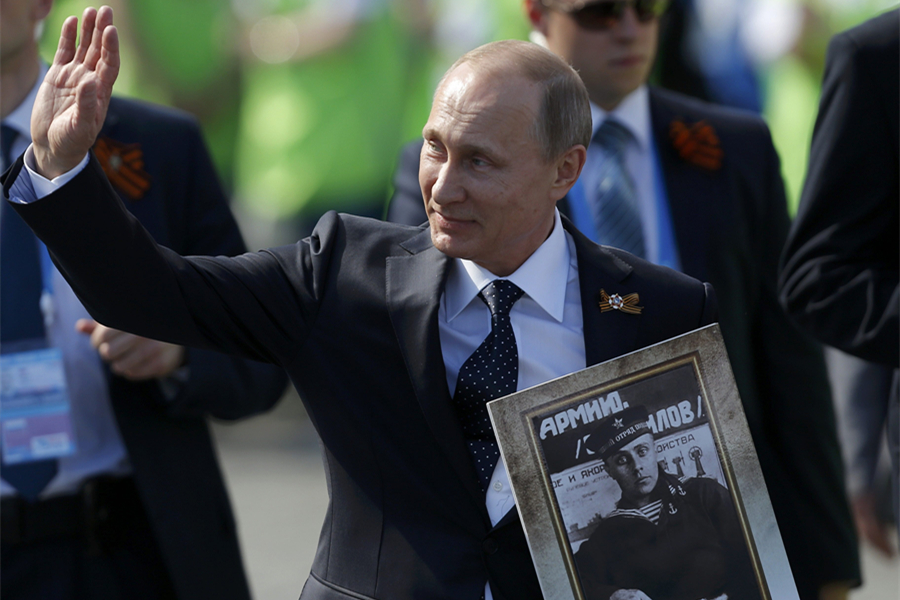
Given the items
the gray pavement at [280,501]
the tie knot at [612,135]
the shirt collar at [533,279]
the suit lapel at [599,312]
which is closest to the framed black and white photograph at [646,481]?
the suit lapel at [599,312]

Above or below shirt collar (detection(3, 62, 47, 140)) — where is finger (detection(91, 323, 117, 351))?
below

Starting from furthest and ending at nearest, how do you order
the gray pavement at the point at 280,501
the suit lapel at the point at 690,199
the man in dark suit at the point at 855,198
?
the gray pavement at the point at 280,501, the suit lapel at the point at 690,199, the man in dark suit at the point at 855,198

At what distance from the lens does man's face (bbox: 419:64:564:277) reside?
2.20m

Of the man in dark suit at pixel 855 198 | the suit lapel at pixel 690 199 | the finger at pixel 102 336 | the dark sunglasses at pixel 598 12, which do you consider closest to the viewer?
the man in dark suit at pixel 855 198

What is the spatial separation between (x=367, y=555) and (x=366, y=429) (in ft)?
0.71

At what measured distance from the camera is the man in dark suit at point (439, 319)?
87.1 inches

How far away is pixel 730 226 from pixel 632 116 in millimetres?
421

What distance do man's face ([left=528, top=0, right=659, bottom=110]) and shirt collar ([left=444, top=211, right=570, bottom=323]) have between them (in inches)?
49.4

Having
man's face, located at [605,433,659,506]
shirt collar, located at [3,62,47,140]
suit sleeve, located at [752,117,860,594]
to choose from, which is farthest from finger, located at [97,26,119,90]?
suit sleeve, located at [752,117,860,594]

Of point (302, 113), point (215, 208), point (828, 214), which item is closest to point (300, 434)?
point (302, 113)

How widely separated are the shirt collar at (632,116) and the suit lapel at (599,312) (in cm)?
126

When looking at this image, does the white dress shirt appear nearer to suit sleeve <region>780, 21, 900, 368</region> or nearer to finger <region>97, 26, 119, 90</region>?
finger <region>97, 26, 119, 90</region>

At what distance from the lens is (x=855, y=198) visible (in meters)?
2.95

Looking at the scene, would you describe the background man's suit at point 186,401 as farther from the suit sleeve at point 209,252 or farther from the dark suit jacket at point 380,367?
the dark suit jacket at point 380,367
